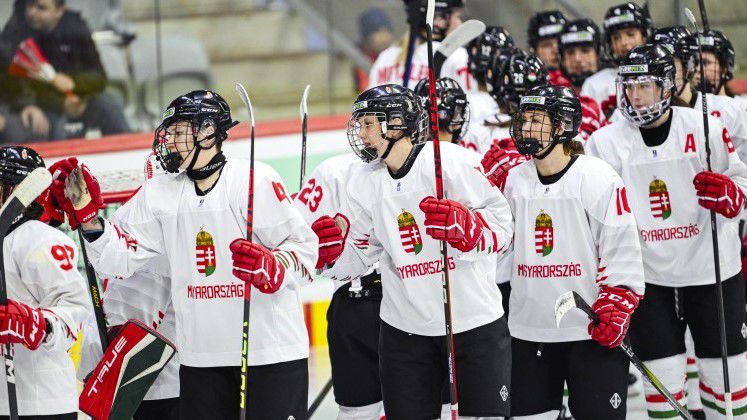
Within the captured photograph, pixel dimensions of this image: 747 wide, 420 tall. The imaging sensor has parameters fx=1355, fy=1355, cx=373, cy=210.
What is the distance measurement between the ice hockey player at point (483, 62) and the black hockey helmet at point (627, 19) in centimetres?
50

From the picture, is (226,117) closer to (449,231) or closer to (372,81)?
(449,231)

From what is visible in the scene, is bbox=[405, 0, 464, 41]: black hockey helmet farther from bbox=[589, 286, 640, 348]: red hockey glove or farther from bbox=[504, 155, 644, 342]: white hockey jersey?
bbox=[589, 286, 640, 348]: red hockey glove

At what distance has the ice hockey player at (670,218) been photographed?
4.52 metres

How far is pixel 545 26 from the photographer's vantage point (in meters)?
6.66

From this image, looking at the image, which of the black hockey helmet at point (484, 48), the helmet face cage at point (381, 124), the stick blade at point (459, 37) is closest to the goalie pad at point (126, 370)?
the helmet face cage at point (381, 124)

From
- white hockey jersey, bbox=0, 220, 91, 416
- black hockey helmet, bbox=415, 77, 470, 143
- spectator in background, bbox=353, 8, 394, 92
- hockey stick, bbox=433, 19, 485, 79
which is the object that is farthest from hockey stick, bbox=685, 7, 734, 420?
spectator in background, bbox=353, 8, 394, 92

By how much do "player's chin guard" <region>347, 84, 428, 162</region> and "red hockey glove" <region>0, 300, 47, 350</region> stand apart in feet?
3.41

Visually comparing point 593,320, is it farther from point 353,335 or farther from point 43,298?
point 43,298

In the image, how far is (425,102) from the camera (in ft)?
15.4

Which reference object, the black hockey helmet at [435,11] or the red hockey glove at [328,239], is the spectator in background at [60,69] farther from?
the red hockey glove at [328,239]

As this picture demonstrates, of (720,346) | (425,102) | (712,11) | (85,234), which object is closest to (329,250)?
(85,234)

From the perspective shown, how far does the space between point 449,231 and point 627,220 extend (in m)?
0.64

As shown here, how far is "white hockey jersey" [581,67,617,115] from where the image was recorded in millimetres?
6121

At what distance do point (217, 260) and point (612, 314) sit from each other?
1110 mm
